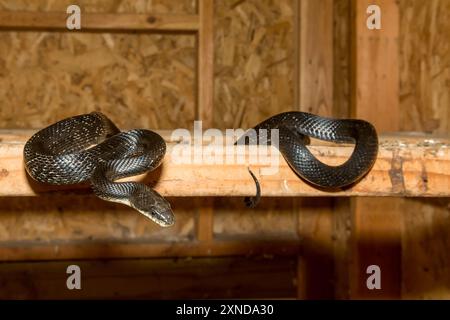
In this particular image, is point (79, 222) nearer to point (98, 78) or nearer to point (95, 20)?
point (98, 78)

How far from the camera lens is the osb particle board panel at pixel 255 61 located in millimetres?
3709

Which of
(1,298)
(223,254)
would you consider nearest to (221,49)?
(223,254)

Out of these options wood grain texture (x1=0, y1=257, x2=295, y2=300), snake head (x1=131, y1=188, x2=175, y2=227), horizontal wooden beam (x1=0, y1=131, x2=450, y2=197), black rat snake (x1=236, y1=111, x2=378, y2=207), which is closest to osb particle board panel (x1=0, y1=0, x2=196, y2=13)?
wood grain texture (x1=0, y1=257, x2=295, y2=300)

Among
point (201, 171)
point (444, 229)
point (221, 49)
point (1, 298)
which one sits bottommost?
point (1, 298)

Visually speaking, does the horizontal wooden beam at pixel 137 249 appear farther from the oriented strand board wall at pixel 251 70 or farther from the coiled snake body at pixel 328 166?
the coiled snake body at pixel 328 166

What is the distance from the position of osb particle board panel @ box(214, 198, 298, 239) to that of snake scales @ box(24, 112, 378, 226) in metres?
1.79

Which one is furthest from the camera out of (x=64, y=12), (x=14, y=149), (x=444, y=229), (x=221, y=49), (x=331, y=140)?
(x=221, y=49)

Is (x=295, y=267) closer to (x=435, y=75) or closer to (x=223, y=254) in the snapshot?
(x=223, y=254)

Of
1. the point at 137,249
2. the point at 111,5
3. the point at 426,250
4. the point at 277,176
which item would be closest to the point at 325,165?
the point at 277,176

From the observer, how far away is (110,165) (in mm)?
1728

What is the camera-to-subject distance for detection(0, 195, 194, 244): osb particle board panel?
3582 mm

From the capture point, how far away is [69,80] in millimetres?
3625

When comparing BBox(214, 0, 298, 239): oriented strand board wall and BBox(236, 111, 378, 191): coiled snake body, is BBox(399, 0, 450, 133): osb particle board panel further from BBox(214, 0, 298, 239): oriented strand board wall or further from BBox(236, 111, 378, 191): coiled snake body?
BBox(236, 111, 378, 191): coiled snake body

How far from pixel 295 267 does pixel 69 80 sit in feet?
6.03
